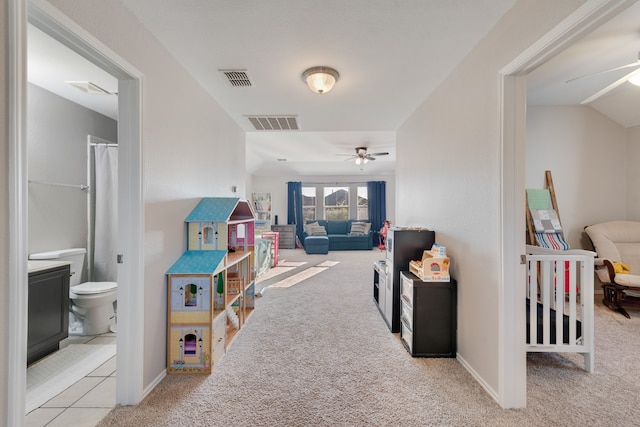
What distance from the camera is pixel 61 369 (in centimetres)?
204

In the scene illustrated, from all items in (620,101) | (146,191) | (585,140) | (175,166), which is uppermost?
(620,101)

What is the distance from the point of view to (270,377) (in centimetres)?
192

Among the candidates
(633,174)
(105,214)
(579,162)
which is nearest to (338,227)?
(579,162)

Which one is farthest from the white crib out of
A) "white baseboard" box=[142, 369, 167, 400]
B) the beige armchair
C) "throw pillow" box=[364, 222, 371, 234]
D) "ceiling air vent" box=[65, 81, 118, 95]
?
"throw pillow" box=[364, 222, 371, 234]

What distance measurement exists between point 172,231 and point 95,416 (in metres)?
1.18

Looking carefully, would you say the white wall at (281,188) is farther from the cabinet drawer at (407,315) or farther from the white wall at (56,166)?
the cabinet drawer at (407,315)

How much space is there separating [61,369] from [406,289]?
281 cm

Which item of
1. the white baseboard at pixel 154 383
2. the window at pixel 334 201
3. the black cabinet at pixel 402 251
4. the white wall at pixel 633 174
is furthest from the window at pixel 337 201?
the white baseboard at pixel 154 383

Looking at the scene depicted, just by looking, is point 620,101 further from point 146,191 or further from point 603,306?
point 146,191

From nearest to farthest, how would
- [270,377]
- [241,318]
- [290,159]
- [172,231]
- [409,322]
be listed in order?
[270,377] → [172,231] → [409,322] → [241,318] → [290,159]

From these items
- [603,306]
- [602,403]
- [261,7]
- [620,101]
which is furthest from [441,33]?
[603,306]

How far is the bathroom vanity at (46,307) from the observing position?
2041 millimetres

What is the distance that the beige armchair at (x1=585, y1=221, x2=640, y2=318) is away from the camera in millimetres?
2959

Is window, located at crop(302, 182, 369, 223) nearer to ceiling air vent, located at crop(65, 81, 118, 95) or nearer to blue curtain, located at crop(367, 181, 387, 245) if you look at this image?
blue curtain, located at crop(367, 181, 387, 245)
